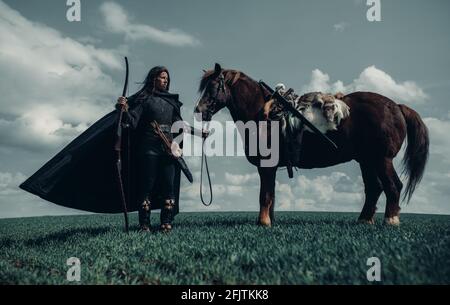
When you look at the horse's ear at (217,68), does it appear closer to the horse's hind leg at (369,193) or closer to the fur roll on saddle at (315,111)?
the fur roll on saddle at (315,111)

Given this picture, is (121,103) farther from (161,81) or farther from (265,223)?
(265,223)

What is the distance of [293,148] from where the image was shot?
23.9 ft

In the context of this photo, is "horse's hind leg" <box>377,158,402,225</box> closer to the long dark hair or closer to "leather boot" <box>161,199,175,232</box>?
"leather boot" <box>161,199,175,232</box>

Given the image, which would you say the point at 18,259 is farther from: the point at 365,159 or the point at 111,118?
the point at 365,159

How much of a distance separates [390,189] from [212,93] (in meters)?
4.00

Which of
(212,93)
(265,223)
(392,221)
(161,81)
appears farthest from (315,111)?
(161,81)

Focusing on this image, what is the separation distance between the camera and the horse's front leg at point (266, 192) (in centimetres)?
724

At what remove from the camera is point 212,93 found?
737 centimetres

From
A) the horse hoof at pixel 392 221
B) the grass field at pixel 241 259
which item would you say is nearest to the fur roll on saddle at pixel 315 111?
the horse hoof at pixel 392 221

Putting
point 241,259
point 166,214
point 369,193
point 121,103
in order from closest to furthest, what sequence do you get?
point 241,259
point 121,103
point 166,214
point 369,193

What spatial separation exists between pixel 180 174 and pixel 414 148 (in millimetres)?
5020

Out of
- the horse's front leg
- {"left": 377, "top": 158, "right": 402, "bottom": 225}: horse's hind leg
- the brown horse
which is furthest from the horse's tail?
the horse's front leg

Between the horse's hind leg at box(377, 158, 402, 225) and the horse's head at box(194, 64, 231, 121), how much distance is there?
3442mm
